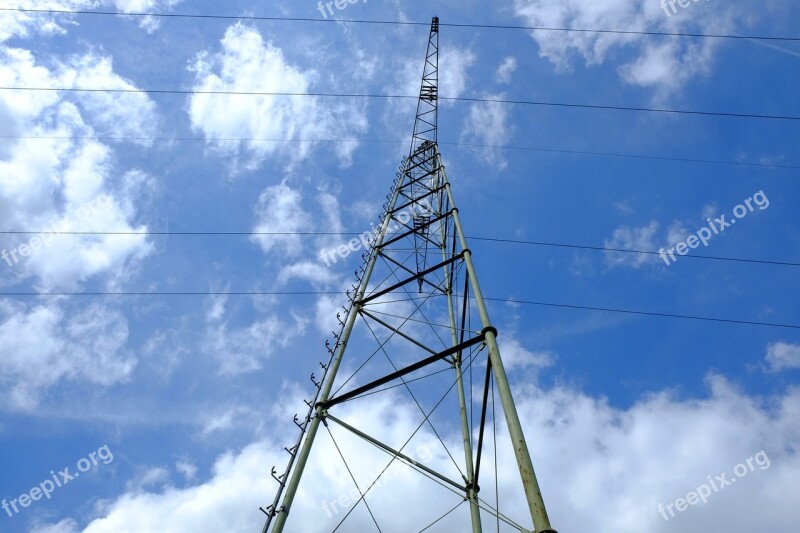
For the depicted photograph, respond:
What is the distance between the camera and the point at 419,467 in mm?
7984

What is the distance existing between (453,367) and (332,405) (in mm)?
3899

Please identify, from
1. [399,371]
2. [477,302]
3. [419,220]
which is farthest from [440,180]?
[399,371]

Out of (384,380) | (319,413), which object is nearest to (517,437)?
(384,380)

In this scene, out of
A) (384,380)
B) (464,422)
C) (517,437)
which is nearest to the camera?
(517,437)

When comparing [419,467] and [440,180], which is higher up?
[440,180]

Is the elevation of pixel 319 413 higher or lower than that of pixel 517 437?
higher

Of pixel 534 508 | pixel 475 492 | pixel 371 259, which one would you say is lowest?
pixel 534 508

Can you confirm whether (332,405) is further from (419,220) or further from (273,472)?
(419,220)

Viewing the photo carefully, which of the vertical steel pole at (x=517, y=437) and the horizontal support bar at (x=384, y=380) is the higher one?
the horizontal support bar at (x=384, y=380)

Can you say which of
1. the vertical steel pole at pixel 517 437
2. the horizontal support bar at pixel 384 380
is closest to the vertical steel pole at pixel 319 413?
the horizontal support bar at pixel 384 380

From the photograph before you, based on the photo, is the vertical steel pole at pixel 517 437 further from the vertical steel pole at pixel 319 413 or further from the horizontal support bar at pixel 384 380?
the vertical steel pole at pixel 319 413

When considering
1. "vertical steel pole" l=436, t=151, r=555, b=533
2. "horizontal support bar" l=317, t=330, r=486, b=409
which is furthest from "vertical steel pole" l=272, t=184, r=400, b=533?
"vertical steel pole" l=436, t=151, r=555, b=533

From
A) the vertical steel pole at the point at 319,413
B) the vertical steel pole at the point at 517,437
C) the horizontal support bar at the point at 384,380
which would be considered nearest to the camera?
the vertical steel pole at the point at 517,437

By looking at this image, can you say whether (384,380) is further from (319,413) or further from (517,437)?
(517,437)
